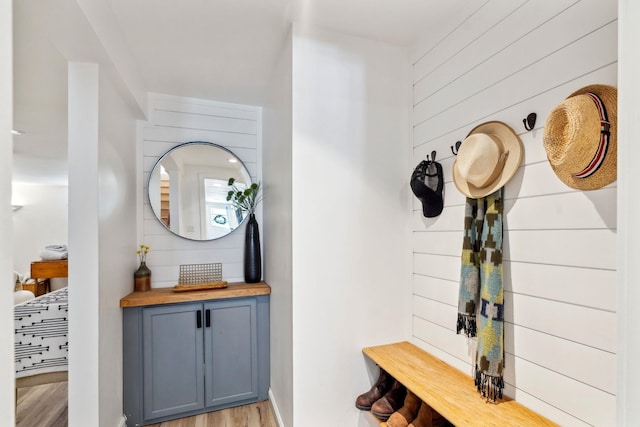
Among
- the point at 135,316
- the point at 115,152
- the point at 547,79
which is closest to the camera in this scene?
the point at 547,79

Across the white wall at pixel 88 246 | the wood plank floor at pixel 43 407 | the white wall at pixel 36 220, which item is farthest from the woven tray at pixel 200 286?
the white wall at pixel 36 220

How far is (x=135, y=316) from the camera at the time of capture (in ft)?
6.95

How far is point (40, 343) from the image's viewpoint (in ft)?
6.89

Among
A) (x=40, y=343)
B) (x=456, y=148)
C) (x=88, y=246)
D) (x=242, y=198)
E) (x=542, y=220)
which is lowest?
(x=40, y=343)

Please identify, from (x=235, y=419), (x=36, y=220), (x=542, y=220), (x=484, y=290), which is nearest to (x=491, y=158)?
(x=542, y=220)

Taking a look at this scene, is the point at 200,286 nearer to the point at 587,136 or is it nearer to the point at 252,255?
the point at 252,255

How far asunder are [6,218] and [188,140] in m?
2.38

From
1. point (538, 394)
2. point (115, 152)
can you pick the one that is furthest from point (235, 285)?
point (538, 394)

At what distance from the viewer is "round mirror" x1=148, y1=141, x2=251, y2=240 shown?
8.33 ft

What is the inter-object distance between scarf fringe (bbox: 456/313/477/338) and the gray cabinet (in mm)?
1451

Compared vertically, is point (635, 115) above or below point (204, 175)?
below

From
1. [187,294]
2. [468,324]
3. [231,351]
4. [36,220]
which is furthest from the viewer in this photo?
[36,220]

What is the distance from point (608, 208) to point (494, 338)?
62 cm

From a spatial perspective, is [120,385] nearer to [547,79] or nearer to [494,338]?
[494,338]
